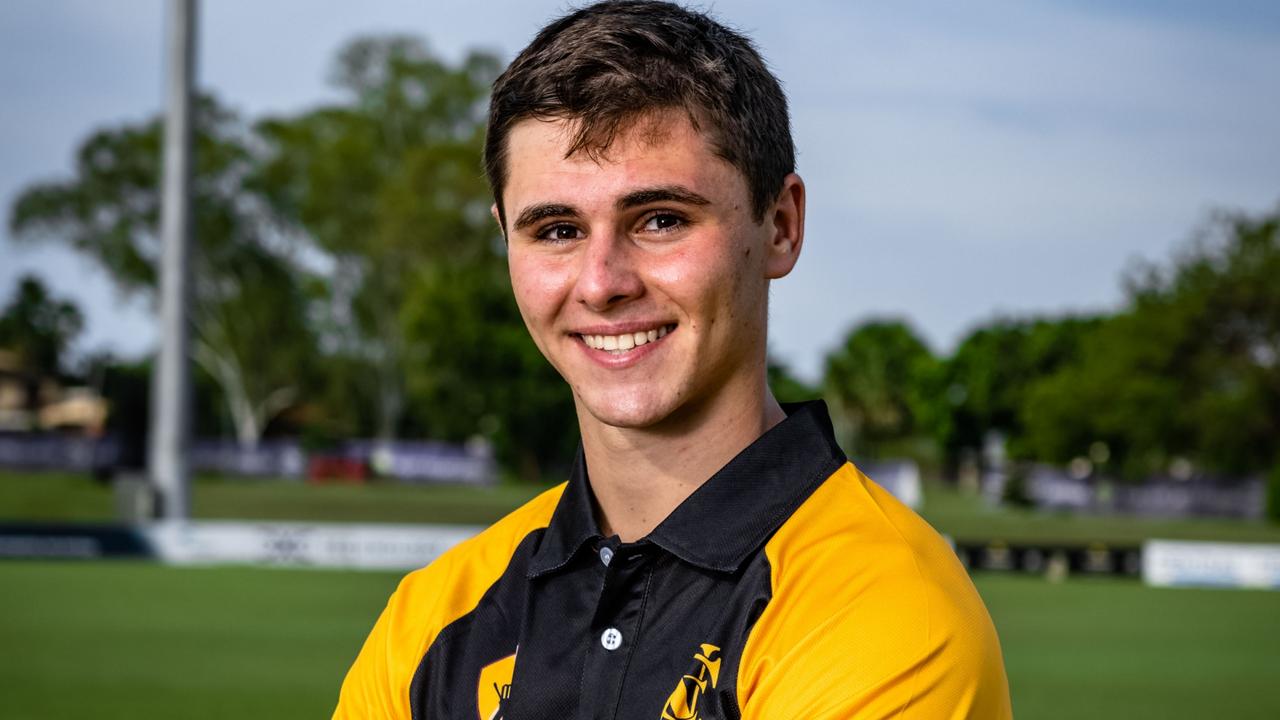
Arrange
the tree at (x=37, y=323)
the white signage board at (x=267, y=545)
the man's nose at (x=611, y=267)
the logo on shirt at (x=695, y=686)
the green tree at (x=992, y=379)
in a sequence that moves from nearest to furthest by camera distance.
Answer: the logo on shirt at (x=695, y=686) < the man's nose at (x=611, y=267) < the white signage board at (x=267, y=545) < the green tree at (x=992, y=379) < the tree at (x=37, y=323)

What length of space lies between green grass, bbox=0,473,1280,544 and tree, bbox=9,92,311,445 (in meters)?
8.79

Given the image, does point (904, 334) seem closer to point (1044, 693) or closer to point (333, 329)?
point (333, 329)

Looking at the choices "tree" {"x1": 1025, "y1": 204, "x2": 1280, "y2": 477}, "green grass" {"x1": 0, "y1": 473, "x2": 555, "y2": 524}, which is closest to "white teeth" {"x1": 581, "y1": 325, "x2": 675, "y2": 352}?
"green grass" {"x1": 0, "y1": 473, "x2": 555, "y2": 524}

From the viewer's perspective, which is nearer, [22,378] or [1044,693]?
[1044,693]

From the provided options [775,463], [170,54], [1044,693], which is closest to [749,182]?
[775,463]

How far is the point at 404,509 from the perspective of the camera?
117 feet

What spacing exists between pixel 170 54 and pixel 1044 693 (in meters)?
17.1

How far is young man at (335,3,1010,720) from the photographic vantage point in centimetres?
183

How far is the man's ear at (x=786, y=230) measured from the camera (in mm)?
2133

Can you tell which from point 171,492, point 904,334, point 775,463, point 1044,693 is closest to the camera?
point 775,463

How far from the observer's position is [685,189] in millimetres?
1952

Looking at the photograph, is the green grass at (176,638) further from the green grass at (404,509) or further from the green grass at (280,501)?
the green grass at (280,501)

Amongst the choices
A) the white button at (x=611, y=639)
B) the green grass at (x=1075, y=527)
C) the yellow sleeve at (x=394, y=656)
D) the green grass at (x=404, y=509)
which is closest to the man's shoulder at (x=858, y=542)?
the white button at (x=611, y=639)

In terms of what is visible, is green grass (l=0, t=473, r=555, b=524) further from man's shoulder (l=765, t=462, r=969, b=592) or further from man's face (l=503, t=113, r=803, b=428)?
man's shoulder (l=765, t=462, r=969, b=592)
